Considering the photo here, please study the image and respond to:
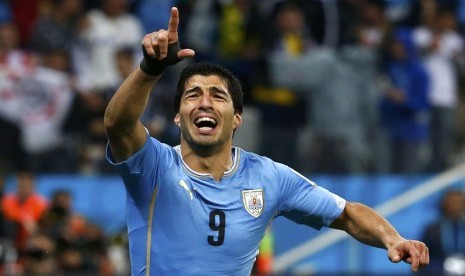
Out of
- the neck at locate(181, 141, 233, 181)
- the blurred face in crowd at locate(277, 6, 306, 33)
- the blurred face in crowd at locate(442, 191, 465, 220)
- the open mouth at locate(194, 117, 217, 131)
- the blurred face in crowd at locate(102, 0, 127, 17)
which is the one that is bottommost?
the blurred face in crowd at locate(442, 191, 465, 220)

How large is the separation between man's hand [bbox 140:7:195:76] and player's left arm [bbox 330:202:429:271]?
135 centimetres

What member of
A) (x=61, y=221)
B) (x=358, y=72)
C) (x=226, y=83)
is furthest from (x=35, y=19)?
(x=226, y=83)

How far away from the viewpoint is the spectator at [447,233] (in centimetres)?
1140

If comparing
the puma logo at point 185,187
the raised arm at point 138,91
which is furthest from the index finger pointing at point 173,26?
the puma logo at point 185,187

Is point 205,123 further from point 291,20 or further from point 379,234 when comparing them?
point 291,20

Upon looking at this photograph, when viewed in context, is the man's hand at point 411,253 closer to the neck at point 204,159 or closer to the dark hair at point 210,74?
the neck at point 204,159

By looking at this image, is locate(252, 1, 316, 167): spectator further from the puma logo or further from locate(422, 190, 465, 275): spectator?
the puma logo

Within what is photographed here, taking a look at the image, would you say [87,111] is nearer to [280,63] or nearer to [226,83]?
[280,63]

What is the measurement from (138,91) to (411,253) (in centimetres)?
142

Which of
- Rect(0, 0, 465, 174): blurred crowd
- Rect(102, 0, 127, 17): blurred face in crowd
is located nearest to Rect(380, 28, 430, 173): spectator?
Rect(0, 0, 465, 174): blurred crowd

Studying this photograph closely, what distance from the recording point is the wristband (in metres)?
4.82

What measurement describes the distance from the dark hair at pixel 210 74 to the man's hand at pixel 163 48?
0.66 meters

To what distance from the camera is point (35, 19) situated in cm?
1259

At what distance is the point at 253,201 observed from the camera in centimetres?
557
